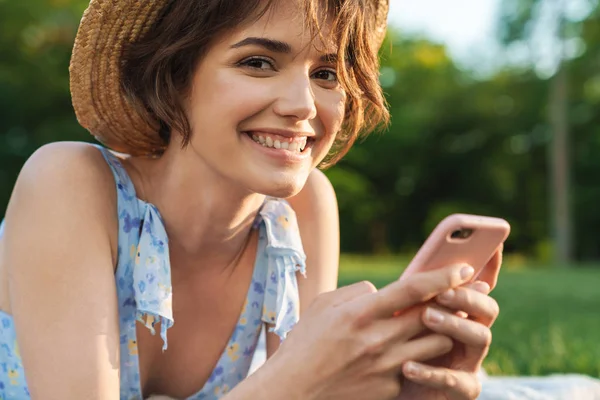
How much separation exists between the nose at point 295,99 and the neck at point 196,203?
36 cm

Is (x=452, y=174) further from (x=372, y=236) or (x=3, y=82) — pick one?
(x=3, y=82)

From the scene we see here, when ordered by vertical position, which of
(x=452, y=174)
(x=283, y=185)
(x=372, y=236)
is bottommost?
(x=372, y=236)

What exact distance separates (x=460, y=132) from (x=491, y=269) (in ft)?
112

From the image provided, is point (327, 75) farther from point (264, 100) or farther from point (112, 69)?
point (112, 69)

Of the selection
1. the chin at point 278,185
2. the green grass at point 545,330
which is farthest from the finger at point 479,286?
the green grass at point 545,330

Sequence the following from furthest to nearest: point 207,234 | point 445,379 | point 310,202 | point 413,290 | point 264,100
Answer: point 310,202
point 207,234
point 264,100
point 445,379
point 413,290

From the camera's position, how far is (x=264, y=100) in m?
1.99

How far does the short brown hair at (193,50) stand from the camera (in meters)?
→ 2.04

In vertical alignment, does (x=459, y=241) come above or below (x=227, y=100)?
below

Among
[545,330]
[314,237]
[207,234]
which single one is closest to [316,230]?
[314,237]

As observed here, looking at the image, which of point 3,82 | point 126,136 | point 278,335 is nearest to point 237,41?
point 126,136

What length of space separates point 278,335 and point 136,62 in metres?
1.04

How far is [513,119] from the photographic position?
32.8 metres

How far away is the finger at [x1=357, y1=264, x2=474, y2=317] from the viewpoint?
5.35 ft
